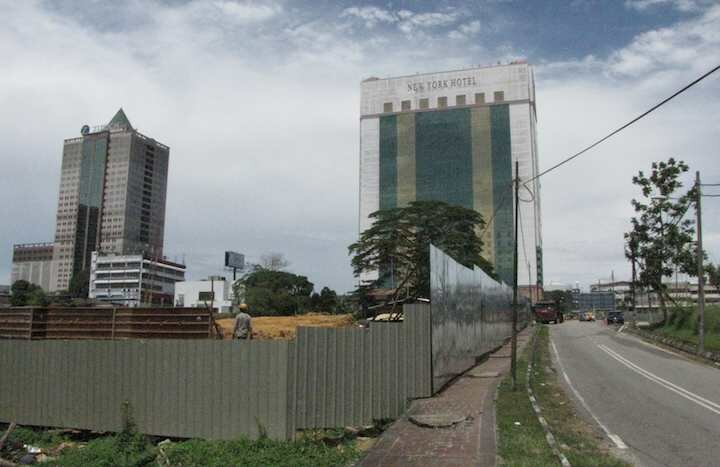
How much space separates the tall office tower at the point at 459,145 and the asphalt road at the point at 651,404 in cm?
→ 9849

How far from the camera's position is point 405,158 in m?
129

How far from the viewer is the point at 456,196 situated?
406ft

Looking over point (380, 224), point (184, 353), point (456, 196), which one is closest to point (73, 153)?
point (456, 196)

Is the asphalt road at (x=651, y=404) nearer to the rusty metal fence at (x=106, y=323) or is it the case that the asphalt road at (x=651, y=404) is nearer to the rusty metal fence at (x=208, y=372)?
the rusty metal fence at (x=208, y=372)

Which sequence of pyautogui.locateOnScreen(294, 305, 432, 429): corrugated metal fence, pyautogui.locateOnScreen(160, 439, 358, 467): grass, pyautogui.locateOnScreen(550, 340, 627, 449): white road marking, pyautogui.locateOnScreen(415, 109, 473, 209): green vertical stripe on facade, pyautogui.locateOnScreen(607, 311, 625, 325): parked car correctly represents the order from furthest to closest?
1. pyautogui.locateOnScreen(415, 109, 473, 209): green vertical stripe on facade
2. pyautogui.locateOnScreen(607, 311, 625, 325): parked car
3. pyautogui.locateOnScreen(294, 305, 432, 429): corrugated metal fence
4. pyautogui.locateOnScreen(550, 340, 627, 449): white road marking
5. pyautogui.locateOnScreen(160, 439, 358, 467): grass

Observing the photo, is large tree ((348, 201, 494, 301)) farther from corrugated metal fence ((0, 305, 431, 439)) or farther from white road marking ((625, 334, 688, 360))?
corrugated metal fence ((0, 305, 431, 439))

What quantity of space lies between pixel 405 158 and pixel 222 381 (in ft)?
398

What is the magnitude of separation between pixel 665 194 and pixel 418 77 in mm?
104835

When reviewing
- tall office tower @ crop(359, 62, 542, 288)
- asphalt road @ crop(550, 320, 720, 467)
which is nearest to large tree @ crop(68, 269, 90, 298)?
tall office tower @ crop(359, 62, 542, 288)

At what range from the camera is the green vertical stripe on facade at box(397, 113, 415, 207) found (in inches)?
4966

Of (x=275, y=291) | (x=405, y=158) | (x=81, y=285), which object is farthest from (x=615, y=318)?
(x=81, y=285)

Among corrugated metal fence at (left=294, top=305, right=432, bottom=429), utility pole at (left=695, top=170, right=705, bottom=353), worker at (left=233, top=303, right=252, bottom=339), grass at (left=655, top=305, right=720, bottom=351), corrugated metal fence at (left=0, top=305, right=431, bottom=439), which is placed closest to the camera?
corrugated metal fence at (left=0, top=305, right=431, bottom=439)

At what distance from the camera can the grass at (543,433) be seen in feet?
24.0

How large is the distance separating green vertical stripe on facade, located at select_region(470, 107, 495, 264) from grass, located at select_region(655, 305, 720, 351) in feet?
276
